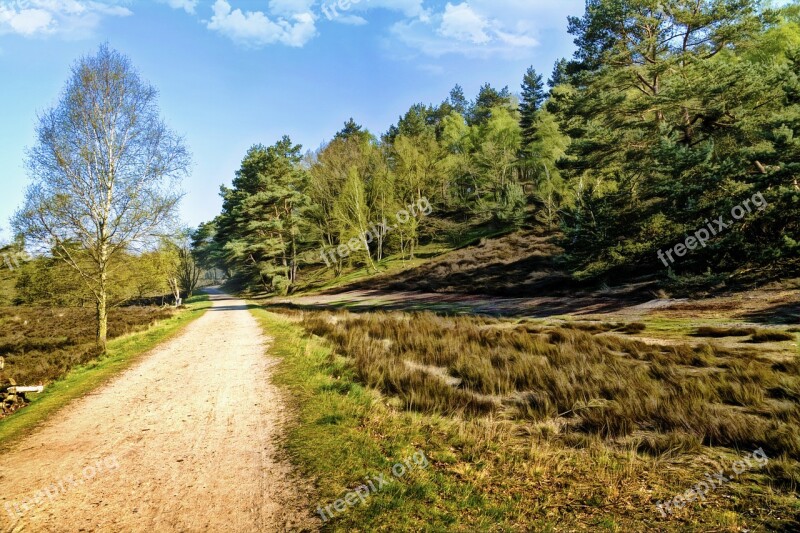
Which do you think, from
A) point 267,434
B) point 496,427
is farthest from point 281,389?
point 496,427

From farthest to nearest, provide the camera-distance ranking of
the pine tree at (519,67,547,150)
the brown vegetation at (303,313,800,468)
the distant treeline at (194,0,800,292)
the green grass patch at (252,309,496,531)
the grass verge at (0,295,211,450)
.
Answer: the pine tree at (519,67,547,150) → the distant treeline at (194,0,800,292) → the grass verge at (0,295,211,450) → the brown vegetation at (303,313,800,468) → the green grass patch at (252,309,496,531)

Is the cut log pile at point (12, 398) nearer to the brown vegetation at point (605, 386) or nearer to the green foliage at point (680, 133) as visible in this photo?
the brown vegetation at point (605, 386)

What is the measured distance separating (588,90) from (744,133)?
7.47 metres

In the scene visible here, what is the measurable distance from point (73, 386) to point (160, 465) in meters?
5.36

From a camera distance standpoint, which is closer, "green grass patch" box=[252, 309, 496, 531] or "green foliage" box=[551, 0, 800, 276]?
"green grass patch" box=[252, 309, 496, 531]

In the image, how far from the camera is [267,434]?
508 cm

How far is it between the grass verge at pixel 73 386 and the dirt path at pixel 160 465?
0.29 m

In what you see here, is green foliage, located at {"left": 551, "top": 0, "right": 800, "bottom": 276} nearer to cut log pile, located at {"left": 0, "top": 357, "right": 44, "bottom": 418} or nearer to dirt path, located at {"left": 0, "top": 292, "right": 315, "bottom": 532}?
dirt path, located at {"left": 0, "top": 292, "right": 315, "bottom": 532}

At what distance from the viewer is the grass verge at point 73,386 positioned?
5.46 m

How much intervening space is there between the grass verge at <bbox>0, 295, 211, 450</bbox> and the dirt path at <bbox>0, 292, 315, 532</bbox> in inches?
11.4

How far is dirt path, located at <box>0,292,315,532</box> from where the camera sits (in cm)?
332

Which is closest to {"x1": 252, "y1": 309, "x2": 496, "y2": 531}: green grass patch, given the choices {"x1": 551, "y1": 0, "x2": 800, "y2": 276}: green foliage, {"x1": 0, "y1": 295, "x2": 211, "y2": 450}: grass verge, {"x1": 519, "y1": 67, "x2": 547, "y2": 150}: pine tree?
{"x1": 0, "y1": 295, "x2": 211, "y2": 450}: grass verge

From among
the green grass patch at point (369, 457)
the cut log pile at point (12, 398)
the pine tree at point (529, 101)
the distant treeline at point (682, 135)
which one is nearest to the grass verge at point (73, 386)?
the cut log pile at point (12, 398)

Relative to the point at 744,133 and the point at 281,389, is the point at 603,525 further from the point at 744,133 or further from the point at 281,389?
the point at 744,133
